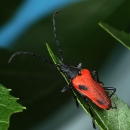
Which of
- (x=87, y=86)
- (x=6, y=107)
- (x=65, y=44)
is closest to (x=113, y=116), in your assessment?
(x=87, y=86)

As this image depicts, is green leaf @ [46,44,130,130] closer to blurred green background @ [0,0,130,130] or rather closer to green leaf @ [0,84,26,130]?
green leaf @ [0,84,26,130]

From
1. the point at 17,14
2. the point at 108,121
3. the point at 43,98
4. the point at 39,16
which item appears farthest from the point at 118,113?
the point at 17,14

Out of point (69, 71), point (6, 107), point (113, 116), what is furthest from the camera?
point (69, 71)

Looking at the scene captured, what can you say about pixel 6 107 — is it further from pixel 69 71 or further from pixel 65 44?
pixel 65 44

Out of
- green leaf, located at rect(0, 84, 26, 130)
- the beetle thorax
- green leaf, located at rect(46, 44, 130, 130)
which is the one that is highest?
green leaf, located at rect(0, 84, 26, 130)

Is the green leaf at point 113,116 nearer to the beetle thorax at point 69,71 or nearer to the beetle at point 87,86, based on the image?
the beetle at point 87,86

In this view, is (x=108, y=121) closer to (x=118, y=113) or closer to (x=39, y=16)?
(x=118, y=113)

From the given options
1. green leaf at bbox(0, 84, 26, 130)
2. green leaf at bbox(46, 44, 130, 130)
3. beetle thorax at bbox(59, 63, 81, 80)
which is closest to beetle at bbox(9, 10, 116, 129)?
beetle thorax at bbox(59, 63, 81, 80)
